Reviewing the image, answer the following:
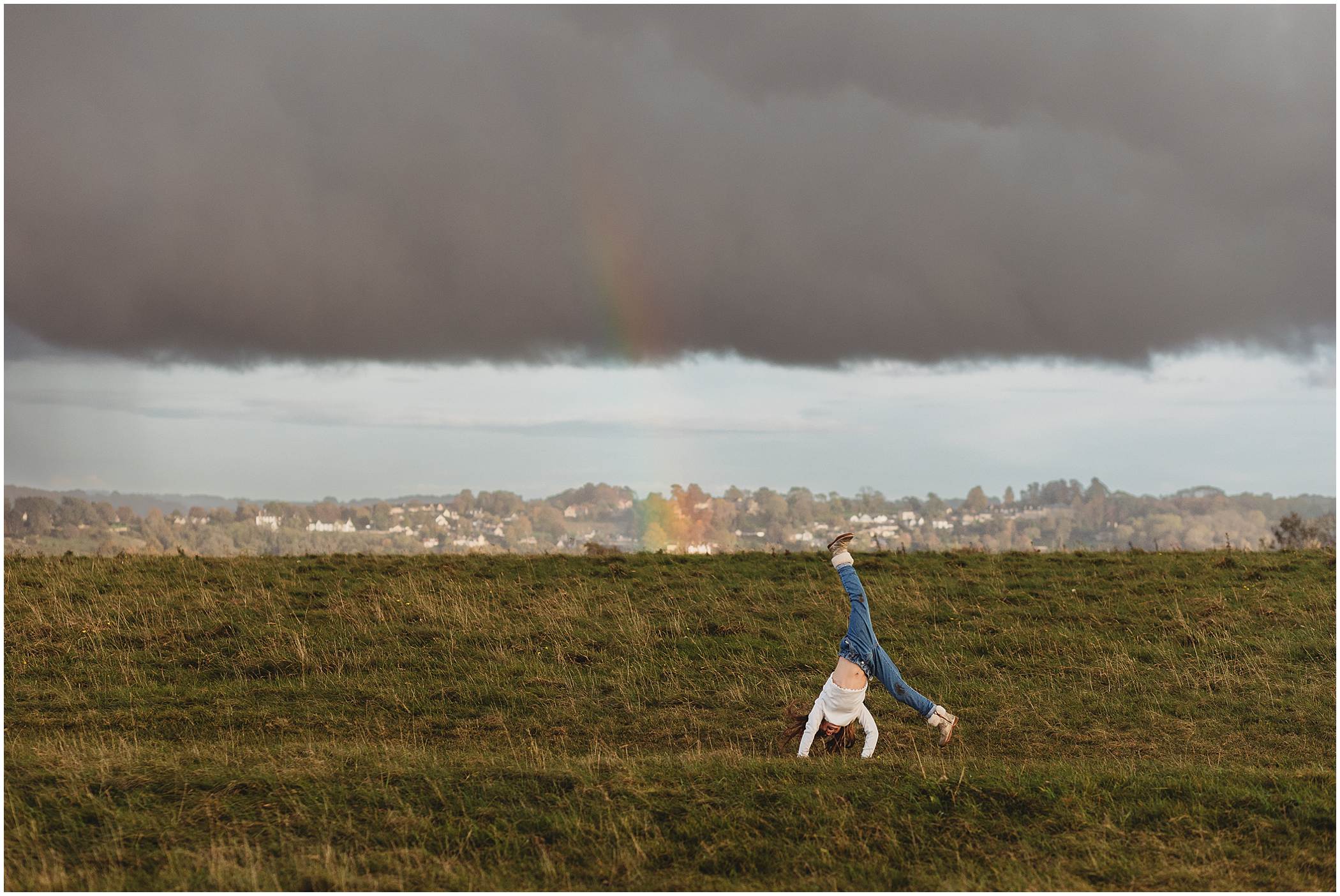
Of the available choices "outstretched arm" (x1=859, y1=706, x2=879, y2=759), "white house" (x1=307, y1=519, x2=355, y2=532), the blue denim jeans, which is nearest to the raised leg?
the blue denim jeans

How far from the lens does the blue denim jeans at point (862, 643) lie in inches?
564

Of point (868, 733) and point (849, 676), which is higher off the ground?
point (849, 676)

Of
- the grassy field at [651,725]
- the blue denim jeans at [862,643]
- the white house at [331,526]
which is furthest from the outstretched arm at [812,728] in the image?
Result: the white house at [331,526]

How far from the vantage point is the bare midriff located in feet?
47.3

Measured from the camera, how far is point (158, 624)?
24.0 m

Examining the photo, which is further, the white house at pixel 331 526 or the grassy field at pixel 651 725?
the white house at pixel 331 526

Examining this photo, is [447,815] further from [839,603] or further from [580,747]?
[839,603]

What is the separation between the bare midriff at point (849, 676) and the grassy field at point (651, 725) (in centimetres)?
102

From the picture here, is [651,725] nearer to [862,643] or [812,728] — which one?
[812,728]

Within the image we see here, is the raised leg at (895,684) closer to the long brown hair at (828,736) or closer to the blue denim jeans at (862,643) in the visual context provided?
the blue denim jeans at (862,643)

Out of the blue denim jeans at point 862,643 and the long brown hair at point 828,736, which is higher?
the blue denim jeans at point 862,643

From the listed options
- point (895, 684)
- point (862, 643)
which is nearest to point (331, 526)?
point (895, 684)

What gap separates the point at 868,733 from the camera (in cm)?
1485

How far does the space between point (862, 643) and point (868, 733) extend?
149 centimetres
